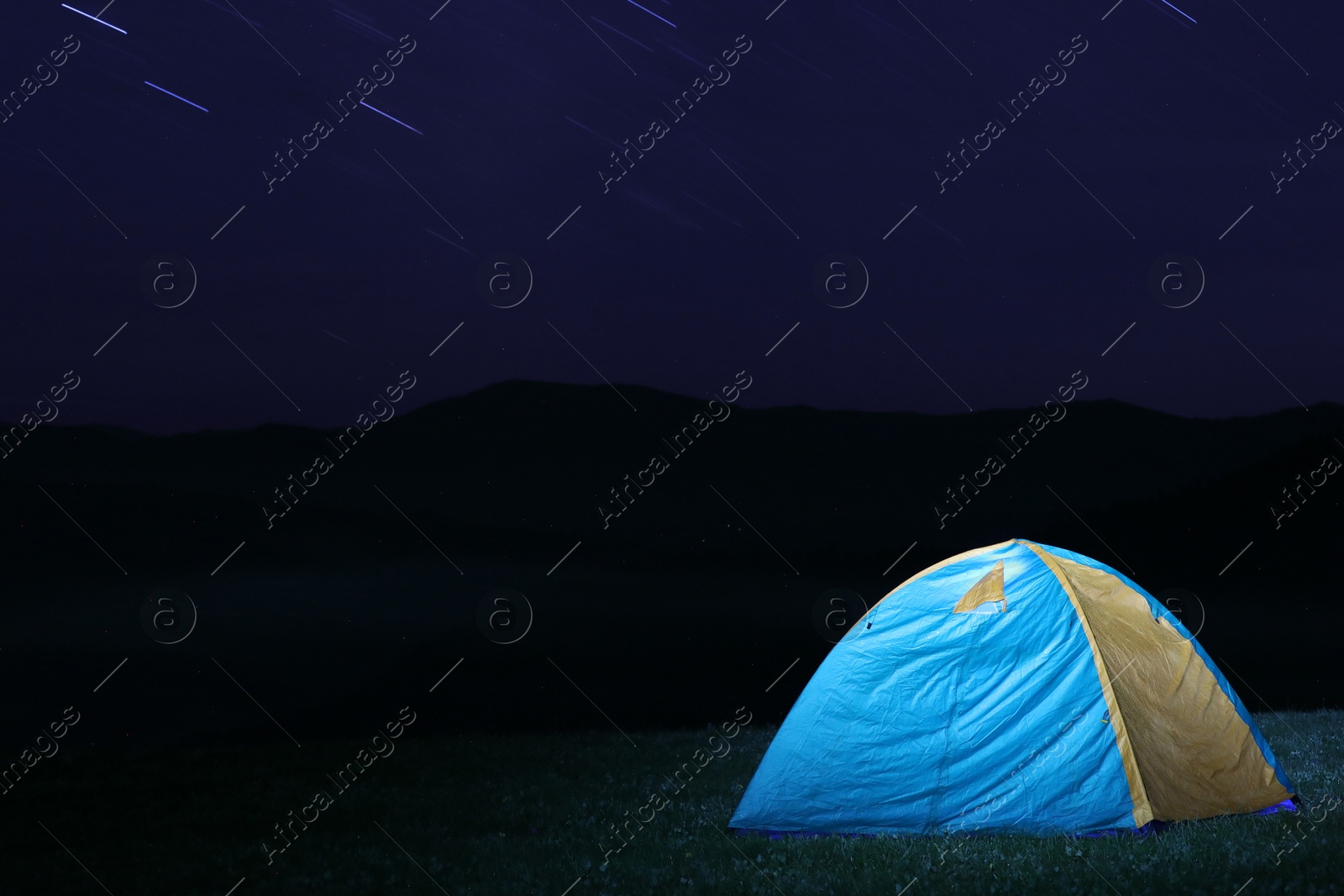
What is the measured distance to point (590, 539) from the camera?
6700 centimetres

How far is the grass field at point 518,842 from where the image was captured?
776cm

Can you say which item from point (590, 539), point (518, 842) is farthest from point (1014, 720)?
point (590, 539)

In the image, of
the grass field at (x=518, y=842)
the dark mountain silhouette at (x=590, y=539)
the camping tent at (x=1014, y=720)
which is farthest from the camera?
the dark mountain silhouette at (x=590, y=539)

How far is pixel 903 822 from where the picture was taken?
8750 mm

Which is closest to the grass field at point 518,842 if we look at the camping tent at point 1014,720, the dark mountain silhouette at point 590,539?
the camping tent at point 1014,720

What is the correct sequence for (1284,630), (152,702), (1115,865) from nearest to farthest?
(1115,865) < (152,702) < (1284,630)

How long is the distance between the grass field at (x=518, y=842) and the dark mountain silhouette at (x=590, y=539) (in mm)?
9197

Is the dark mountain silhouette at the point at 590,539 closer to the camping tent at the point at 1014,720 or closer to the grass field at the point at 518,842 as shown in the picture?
the grass field at the point at 518,842

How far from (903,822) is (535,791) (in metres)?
4.70

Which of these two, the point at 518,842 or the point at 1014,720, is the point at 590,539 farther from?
the point at 1014,720

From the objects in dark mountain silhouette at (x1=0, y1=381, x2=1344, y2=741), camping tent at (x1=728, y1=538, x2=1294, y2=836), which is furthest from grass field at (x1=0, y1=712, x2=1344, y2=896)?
dark mountain silhouette at (x1=0, y1=381, x2=1344, y2=741)

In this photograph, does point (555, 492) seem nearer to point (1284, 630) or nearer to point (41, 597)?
point (41, 597)

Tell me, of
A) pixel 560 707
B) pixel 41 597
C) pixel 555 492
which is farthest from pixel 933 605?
pixel 555 492

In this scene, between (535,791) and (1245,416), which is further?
(1245,416)
